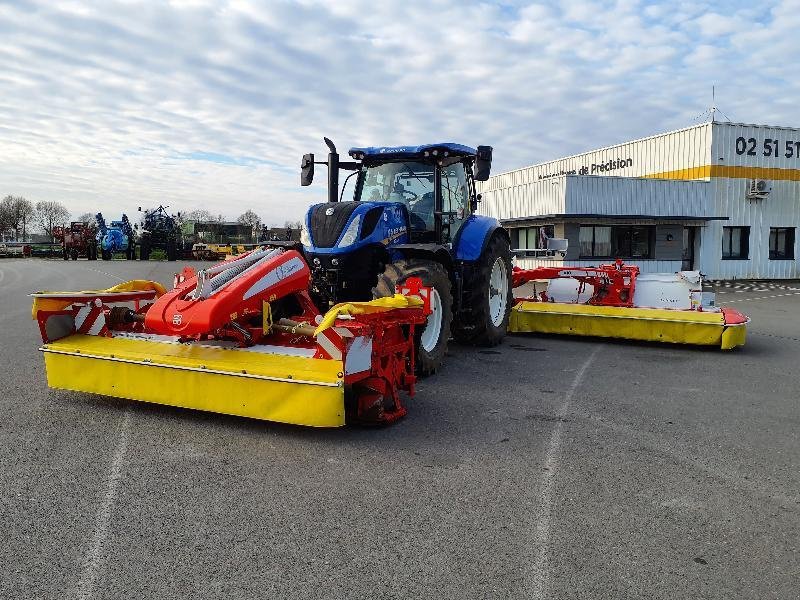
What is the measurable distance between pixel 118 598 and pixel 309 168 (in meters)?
6.48

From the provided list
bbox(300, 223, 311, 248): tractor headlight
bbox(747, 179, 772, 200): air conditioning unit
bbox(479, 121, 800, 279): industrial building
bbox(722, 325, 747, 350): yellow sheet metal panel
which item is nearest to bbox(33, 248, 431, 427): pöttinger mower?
bbox(300, 223, 311, 248): tractor headlight

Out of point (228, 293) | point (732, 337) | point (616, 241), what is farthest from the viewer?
point (616, 241)

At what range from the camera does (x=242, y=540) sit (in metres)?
3.30

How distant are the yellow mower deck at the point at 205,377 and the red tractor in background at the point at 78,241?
42.0 metres

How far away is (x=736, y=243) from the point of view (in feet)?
87.9

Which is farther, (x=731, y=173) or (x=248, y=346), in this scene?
(x=731, y=173)

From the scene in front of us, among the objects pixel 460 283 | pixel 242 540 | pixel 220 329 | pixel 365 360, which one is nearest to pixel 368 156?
pixel 460 283

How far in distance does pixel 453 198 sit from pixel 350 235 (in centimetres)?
215

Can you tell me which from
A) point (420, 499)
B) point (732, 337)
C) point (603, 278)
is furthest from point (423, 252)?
point (732, 337)

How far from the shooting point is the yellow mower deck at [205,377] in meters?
4.71

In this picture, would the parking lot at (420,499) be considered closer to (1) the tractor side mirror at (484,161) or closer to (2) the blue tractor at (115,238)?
(1) the tractor side mirror at (484,161)

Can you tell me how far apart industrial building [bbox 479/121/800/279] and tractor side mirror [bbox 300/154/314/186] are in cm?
1596

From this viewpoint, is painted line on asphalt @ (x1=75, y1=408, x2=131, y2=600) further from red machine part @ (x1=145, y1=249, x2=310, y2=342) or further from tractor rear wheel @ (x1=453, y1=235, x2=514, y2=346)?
tractor rear wheel @ (x1=453, y1=235, x2=514, y2=346)

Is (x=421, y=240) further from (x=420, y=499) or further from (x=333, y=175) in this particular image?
(x=420, y=499)
